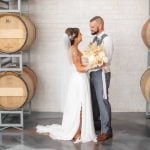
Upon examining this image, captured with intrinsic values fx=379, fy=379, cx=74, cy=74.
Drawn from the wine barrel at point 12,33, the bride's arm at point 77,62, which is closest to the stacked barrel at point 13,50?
the wine barrel at point 12,33

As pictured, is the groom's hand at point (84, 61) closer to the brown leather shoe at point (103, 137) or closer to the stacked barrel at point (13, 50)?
the stacked barrel at point (13, 50)

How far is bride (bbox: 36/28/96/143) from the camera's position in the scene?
4.96 meters

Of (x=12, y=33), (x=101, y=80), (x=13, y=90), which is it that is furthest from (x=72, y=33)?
(x=13, y=90)

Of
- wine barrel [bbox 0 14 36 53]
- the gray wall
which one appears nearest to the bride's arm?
wine barrel [bbox 0 14 36 53]

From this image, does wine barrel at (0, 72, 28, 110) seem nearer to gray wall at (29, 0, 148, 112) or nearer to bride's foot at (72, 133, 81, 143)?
bride's foot at (72, 133, 81, 143)

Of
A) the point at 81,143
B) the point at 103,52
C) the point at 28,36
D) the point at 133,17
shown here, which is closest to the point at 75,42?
the point at 103,52

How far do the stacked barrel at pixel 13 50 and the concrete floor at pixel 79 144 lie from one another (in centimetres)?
46

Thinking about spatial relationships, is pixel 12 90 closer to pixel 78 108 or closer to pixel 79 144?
pixel 78 108

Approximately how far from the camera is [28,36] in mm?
5469

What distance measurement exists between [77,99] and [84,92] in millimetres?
143

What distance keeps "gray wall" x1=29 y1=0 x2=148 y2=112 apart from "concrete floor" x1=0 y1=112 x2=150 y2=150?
444mm

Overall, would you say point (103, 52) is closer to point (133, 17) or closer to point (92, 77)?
point (92, 77)

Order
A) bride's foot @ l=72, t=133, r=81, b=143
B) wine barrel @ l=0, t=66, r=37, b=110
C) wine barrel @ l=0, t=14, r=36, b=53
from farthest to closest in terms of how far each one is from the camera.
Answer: wine barrel @ l=0, t=66, r=37, b=110 → wine barrel @ l=0, t=14, r=36, b=53 → bride's foot @ l=72, t=133, r=81, b=143

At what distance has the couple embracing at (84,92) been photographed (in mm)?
4965
